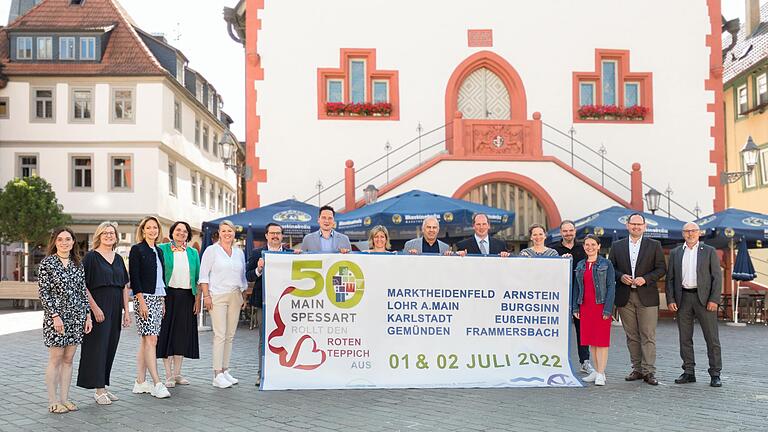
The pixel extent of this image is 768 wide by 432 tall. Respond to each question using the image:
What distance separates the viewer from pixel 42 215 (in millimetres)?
28141

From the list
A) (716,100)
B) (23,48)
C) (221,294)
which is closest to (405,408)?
(221,294)

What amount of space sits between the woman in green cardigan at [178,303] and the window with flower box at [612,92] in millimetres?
14593

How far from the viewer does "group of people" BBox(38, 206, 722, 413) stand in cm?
750

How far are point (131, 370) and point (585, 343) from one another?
18.3 ft

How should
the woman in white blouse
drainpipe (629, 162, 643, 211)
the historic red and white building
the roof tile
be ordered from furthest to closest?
the roof tile → the historic red and white building → drainpipe (629, 162, 643, 211) → the woman in white blouse

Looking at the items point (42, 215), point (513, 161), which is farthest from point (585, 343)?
point (42, 215)

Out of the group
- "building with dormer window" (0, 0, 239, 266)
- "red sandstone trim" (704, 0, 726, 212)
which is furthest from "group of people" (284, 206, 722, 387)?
"building with dormer window" (0, 0, 239, 266)

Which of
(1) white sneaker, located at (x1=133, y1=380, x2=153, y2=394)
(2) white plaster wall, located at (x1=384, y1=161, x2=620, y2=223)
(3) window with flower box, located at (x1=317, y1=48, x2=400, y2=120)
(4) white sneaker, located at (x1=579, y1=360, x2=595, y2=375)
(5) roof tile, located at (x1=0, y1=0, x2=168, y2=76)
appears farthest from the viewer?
(5) roof tile, located at (x1=0, y1=0, x2=168, y2=76)

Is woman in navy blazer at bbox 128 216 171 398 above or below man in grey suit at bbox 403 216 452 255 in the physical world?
below

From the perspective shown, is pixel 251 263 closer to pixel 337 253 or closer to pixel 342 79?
pixel 337 253

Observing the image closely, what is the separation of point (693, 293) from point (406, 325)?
3404mm

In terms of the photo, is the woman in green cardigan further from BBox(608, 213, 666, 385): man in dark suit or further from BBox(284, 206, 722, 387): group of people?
BBox(608, 213, 666, 385): man in dark suit

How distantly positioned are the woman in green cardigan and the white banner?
0.82m

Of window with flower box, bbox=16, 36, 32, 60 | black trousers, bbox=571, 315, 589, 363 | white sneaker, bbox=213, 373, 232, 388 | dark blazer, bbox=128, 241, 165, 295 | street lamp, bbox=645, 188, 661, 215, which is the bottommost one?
white sneaker, bbox=213, 373, 232, 388
